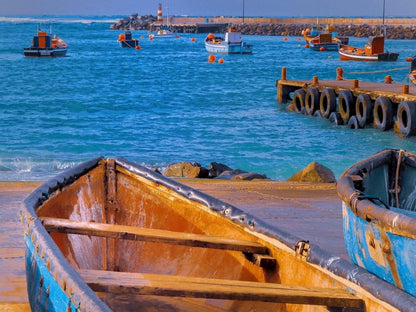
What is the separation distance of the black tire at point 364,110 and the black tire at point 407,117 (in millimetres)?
1844

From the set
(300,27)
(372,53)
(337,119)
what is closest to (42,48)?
(372,53)

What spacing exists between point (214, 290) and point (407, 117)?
1624 centimetres

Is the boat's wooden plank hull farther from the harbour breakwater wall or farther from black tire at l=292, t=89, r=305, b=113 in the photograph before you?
the harbour breakwater wall

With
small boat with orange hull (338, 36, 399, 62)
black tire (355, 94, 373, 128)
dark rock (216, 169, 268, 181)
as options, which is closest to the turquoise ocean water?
black tire (355, 94, 373, 128)

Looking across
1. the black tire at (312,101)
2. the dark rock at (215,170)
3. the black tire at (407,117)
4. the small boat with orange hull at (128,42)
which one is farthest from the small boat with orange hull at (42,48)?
the dark rock at (215,170)

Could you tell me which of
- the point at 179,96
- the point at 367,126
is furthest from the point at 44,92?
the point at 367,126

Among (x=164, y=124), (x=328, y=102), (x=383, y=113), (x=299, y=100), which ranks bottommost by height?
(x=164, y=124)

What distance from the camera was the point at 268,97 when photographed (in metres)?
33.3

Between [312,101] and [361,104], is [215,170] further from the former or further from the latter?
[312,101]

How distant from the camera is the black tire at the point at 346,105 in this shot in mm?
22047

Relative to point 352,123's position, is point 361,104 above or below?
above

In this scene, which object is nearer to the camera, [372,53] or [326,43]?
[372,53]

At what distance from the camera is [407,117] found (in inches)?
740

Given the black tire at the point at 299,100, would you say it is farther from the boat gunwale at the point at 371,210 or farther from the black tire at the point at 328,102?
the boat gunwale at the point at 371,210
